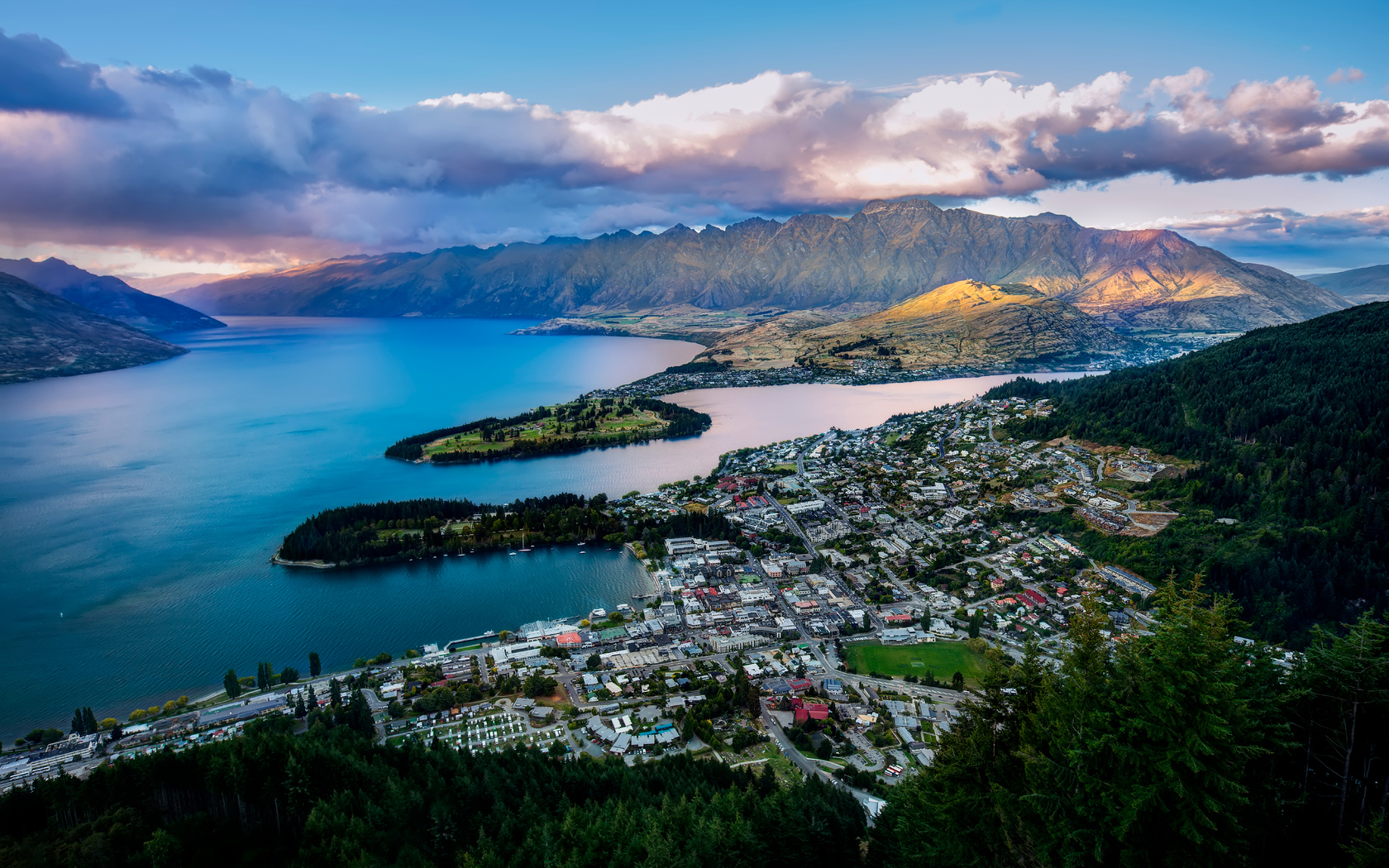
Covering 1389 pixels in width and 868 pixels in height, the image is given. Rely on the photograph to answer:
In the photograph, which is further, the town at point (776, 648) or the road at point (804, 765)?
the town at point (776, 648)

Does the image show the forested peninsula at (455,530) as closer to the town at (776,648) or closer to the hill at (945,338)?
the town at (776,648)

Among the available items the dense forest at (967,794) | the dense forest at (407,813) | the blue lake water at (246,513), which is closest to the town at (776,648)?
the dense forest at (967,794)

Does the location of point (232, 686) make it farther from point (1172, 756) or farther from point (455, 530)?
point (1172, 756)

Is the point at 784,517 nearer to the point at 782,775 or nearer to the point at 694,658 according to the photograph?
the point at 694,658

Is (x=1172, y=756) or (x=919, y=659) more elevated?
(x=1172, y=756)

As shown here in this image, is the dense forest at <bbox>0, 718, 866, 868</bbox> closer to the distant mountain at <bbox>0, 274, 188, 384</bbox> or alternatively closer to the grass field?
the grass field

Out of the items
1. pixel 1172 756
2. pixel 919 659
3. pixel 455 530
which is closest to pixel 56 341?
pixel 455 530
